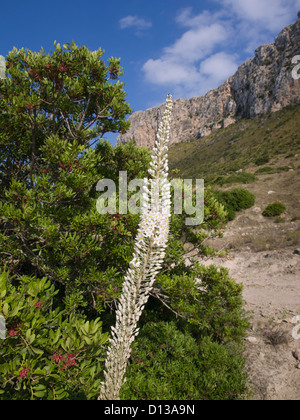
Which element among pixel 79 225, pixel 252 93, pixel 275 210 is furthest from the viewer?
pixel 252 93

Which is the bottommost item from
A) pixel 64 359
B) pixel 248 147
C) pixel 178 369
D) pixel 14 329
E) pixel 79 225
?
pixel 178 369

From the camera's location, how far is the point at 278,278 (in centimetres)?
1170

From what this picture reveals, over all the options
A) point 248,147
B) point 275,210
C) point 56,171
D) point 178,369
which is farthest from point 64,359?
point 248,147

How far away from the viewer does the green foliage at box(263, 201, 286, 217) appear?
2033 centimetres

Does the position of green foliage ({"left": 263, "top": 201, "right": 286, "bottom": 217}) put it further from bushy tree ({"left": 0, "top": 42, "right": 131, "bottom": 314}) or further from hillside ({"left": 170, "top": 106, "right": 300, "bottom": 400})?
bushy tree ({"left": 0, "top": 42, "right": 131, "bottom": 314})

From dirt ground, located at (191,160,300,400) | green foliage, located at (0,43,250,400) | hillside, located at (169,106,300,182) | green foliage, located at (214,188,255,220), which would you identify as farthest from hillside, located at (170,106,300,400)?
hillside, located at (169,106,300,182)

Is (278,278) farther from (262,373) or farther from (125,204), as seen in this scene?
(125,204)

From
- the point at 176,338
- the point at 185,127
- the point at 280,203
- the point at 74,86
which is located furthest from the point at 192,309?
the point at 185,127

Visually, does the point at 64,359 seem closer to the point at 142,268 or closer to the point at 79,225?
the point at 142,268

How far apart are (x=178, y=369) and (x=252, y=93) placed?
98.5m

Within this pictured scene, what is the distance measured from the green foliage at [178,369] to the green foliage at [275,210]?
680 inches

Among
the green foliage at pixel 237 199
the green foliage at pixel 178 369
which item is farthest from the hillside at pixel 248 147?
the green foliage at pixel 178 369

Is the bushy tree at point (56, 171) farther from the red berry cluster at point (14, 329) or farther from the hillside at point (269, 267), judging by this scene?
the hillside at point (269, 267)

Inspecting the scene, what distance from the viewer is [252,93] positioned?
84.3m
